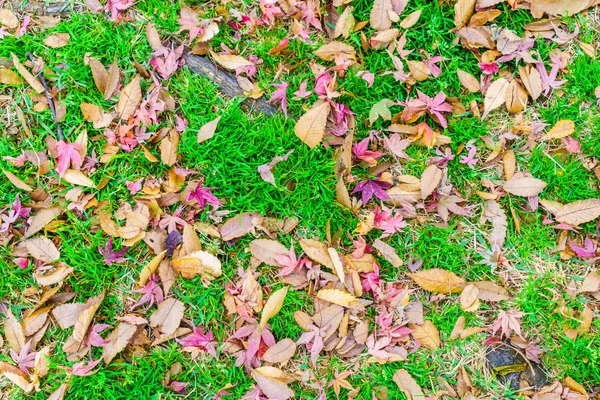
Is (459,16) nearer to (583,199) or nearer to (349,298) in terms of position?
(583,199)

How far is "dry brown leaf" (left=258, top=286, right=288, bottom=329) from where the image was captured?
2295mm

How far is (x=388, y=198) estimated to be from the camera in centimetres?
243

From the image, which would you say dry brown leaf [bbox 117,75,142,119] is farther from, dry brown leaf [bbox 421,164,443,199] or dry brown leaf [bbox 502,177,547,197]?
dry brown leaf [bbox 502,177,547,197]

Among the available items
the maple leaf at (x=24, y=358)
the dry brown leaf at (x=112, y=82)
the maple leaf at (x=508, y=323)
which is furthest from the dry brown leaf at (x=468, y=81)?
the maple leaf at (x=24, y=358)

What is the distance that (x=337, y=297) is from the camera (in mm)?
2297

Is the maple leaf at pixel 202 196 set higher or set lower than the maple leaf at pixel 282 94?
lower

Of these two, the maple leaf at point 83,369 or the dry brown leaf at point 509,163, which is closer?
the maple leaf at point 83,369

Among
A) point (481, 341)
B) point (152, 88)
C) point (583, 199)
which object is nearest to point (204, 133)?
point (152, 88)

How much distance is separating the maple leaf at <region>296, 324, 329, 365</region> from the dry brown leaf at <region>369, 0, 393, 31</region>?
1577 mm

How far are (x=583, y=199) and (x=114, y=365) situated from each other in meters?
2.49

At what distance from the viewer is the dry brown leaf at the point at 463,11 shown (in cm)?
247

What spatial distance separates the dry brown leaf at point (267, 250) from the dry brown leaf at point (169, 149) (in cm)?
59

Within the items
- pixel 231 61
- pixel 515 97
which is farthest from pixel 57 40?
pixel 515 97

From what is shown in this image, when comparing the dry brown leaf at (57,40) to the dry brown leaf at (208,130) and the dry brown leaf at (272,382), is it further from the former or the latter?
the dry brown leaf at (272,382)
